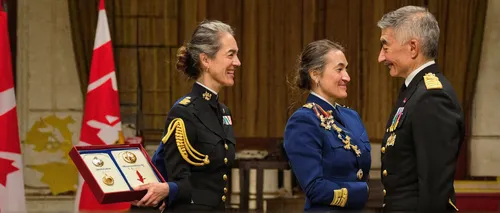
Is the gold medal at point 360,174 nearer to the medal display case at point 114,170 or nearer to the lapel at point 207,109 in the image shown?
the lapel at point 207,109

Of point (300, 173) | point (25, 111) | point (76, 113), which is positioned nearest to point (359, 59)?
point (76, 113)

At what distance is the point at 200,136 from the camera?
2.79 metres

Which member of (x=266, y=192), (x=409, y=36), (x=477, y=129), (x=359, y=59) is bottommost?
(x=266, y=192)

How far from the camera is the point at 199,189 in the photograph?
275 centimetres

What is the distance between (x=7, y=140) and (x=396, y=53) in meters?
2.80

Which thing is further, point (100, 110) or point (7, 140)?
point (100, 110)

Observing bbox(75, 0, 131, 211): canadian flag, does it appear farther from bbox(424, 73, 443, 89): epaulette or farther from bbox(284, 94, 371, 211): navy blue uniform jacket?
bbox(424, 73, 443, 89): epaulette

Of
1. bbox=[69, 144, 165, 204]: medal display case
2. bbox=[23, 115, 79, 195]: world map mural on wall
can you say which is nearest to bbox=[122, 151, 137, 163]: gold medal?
bbox=[69, 144, 165, 204]: medal display case

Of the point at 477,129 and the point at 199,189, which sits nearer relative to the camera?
the point at 199,189

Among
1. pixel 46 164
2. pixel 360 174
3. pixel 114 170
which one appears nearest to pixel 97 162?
pixel 114 170

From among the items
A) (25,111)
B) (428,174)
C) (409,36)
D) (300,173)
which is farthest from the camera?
(25,111)

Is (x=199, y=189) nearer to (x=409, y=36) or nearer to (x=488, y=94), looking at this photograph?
(x=409, y=36)

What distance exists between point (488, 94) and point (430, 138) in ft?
14.3

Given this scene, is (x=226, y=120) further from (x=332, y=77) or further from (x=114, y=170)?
(x=114, y=170)
